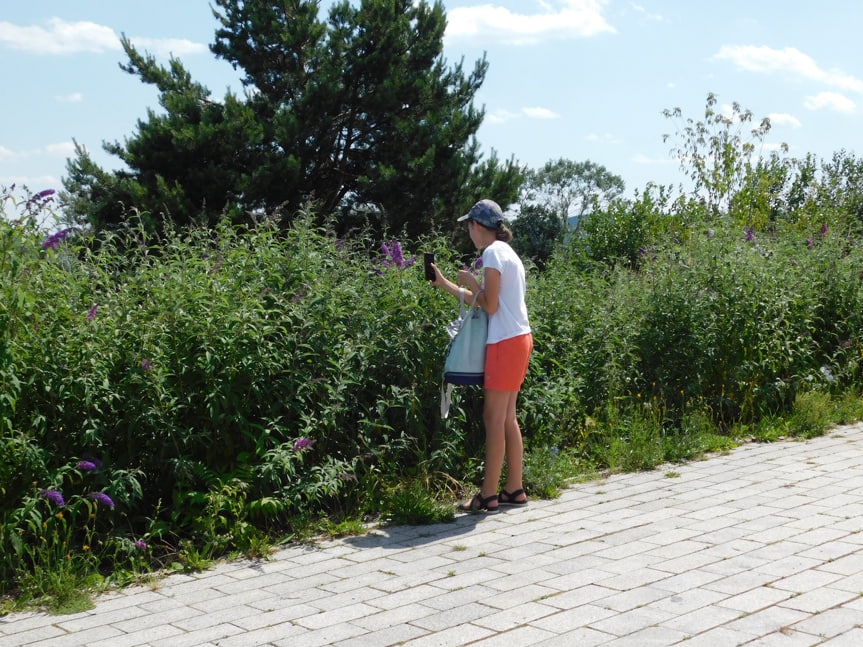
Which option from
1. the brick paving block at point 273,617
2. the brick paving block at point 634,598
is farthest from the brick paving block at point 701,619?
the brick paving block at point 273,617

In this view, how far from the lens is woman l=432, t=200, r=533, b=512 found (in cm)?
570

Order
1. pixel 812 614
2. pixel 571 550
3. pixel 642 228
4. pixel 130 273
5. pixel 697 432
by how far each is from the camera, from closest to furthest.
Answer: pixel 812 614
pixel 571 550
pixel 130 273
pixel 697 432
pixel 642 228

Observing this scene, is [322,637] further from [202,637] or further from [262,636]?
[202,637]

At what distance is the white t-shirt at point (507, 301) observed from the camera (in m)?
5.71

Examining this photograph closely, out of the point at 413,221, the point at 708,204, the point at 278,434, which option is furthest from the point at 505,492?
the point at 413,221

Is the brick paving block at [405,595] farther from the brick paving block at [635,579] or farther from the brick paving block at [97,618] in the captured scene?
the brick paving block at [97,618]

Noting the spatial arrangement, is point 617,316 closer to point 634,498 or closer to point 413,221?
point 634,498

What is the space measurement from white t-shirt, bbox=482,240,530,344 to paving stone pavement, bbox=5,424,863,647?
1241 millimetres

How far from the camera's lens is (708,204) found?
67.1ft

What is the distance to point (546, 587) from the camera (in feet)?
14.2

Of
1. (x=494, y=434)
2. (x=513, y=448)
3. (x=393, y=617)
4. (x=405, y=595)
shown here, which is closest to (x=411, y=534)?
(x=494, y=434)

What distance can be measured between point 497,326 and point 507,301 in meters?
0.18

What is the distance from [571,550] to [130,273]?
3.24 m

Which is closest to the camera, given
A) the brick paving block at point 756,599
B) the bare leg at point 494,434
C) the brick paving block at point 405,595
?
the brick paving block at point 756,599
